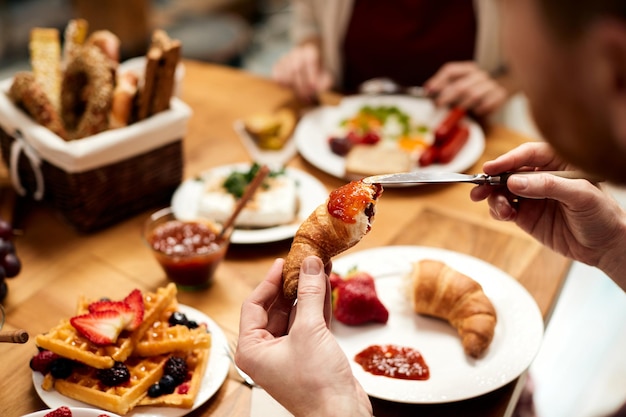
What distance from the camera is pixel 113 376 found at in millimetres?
1306

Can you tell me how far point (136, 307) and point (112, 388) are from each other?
18 cm

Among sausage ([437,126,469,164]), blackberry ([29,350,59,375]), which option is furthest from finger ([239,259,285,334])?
sausage ([437,126,469,164])

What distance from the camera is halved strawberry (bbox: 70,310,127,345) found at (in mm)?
1333

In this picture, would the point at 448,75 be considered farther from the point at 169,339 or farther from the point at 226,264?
the point at 169,339

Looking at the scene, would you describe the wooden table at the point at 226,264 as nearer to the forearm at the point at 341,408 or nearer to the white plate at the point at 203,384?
the white plate at the point at 203,384

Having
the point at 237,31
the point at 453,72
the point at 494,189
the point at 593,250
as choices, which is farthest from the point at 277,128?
the point at 237,31

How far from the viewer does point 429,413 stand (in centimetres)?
137

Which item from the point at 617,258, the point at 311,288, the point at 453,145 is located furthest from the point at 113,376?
the point at 453,145

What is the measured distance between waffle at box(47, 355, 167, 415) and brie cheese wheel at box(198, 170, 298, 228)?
62cm

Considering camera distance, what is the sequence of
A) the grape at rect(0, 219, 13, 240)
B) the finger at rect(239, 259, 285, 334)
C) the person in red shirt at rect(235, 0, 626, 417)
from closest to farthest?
the person in red shirt at rect(235, 0, 626, 417), the finger at rect(239, 259, 285, 334), the grape at rect(0, 219, 13, 240)

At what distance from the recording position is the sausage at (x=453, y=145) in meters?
2.26

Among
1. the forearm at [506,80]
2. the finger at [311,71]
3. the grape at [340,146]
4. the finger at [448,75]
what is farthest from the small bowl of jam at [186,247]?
the forearm at [506,80]

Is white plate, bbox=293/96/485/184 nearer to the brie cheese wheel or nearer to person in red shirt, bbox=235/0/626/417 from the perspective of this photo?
the brie cheese wheel

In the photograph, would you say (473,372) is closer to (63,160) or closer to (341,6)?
(63,160)
